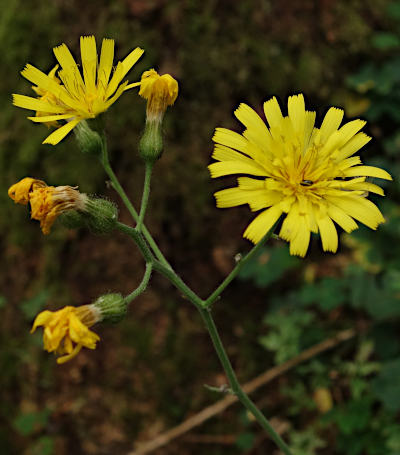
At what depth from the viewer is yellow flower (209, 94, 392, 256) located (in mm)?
1933

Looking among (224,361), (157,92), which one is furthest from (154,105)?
(224,361)

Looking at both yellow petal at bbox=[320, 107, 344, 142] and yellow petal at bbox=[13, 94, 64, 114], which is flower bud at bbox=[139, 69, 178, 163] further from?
yellow petal at bbox=[320, 107, 344, 142]

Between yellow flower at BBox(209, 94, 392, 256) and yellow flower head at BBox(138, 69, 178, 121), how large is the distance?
0.34 meters

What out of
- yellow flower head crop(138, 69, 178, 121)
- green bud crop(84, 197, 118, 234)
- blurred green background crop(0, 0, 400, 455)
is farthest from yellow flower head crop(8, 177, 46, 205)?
blurred green background crop(0, 0, 400, 455)

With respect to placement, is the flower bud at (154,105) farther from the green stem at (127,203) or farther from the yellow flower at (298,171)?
the yellow flower at (298,171)

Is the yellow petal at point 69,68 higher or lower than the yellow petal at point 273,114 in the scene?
higher

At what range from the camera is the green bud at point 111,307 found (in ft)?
6.37

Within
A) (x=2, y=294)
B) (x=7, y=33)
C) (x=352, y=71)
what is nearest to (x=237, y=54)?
(x=352, y=71)

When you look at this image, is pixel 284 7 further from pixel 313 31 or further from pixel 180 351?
pixel 180 351

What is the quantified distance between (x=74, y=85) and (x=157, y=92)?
0.32 meters

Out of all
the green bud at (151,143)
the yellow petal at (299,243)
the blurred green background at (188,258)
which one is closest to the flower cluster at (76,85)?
the green bud at (151,143)

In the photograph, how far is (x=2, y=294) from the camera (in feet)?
13.2

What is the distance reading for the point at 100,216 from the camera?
1.94m

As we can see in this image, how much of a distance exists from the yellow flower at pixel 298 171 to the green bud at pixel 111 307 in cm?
49
